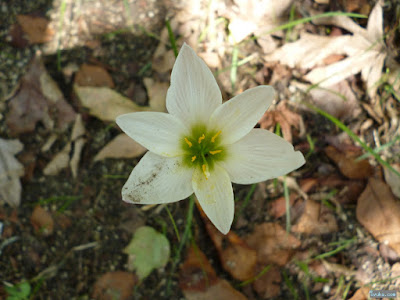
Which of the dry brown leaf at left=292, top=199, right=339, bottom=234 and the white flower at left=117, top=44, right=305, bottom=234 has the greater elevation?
the white flower at left=117, top=44, right=305, bottom=234

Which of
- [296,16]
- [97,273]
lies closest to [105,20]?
[296,16]

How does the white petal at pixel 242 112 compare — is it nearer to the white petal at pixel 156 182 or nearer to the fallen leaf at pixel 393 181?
the white petal at pixel 156 182

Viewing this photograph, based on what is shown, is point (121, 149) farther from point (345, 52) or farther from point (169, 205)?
point (345, 52)

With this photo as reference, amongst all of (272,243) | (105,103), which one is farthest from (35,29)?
(272,243)

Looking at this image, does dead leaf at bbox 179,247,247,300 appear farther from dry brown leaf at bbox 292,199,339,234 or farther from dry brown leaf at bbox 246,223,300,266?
dry brown leaf at bbox 292,199,339,234

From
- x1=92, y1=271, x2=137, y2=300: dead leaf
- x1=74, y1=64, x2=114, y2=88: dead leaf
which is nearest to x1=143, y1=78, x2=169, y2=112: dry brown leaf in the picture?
x1=74, y1=64, x2=114, y2=88: dead leaf

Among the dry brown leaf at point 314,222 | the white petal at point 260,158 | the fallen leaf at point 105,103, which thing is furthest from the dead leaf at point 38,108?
the dry brown leaf at point 314,222

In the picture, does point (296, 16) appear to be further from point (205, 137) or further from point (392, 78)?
point (205, 137)
